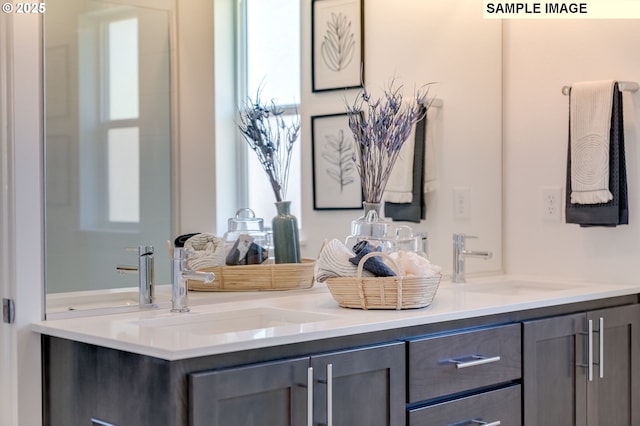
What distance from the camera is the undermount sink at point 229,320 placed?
200 centimetres

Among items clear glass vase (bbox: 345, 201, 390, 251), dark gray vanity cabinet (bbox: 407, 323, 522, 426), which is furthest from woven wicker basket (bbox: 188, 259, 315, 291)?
dark gray vanity cabinet (bbox: 407, 323, 522, 426)

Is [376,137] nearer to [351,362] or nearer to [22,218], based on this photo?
[351,362]

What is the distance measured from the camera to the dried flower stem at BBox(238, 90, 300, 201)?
2318 mm

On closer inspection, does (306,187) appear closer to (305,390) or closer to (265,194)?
(265,194)

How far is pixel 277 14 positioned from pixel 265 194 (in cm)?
50

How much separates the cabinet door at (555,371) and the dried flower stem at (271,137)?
778 mm

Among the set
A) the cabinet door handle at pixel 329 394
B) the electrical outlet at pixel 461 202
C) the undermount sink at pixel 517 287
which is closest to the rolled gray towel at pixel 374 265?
the cabinet door handle at pixel 329 394

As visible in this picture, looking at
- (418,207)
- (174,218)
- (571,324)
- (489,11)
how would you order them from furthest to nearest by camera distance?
(489,11) → (418,207) → (571,324) → (174,218)

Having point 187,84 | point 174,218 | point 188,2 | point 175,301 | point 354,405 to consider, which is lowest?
point 354,405

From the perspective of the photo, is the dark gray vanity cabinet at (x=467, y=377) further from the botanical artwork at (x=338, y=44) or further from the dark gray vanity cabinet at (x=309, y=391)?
the botanical artwork at (x=338, y=44)

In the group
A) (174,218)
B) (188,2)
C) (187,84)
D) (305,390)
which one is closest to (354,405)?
(305,390)

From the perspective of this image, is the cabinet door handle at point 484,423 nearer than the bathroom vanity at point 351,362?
No

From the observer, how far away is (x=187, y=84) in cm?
220

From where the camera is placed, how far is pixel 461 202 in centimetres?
305
